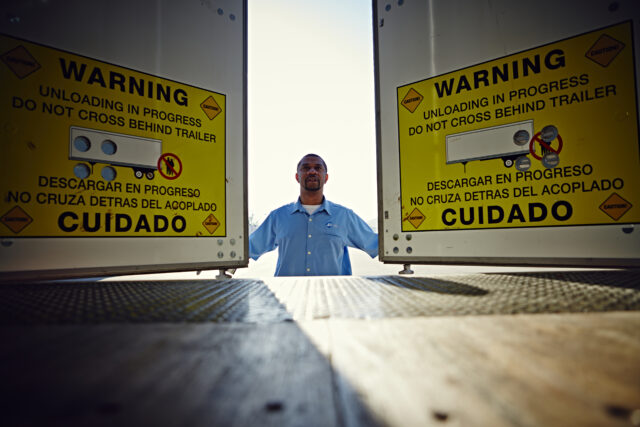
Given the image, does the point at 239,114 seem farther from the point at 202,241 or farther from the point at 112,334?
the point at 112,334

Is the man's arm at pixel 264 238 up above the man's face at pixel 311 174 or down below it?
below

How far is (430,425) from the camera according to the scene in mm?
281

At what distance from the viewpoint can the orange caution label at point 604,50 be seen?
1.26 metres

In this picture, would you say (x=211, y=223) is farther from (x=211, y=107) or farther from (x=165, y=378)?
(x=165, y=378)

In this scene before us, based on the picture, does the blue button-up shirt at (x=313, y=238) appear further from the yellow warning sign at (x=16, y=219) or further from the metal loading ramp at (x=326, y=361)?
the metal loading ramp at (x=326, y=361)

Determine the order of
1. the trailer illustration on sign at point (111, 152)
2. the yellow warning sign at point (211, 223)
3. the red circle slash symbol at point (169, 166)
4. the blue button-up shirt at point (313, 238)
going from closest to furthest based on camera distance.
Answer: the trailer illustration on sign at point (111, 152), the red circle slash symbol at point (169, 166), the yellow warning sign at point (211, 223), the blue button-up shirt at point (313, 238)

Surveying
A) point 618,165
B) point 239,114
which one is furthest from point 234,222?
point 618,165

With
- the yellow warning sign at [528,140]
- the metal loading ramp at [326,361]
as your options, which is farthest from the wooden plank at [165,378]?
the yellow warning sign at [528,140]

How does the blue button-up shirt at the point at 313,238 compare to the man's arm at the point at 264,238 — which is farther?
the man's arm at the point at 264,238

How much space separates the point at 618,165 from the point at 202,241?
1858mm

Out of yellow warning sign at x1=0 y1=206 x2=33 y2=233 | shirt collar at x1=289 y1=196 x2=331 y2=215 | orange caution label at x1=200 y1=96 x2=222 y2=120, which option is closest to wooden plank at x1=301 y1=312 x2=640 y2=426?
yellow warning sign at x1=0 y1=206 x2=33 y2=233

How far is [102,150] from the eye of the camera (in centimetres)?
133

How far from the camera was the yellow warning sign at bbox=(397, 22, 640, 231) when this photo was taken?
4.08 ft

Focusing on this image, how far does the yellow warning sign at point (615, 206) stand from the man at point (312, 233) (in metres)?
1.81
